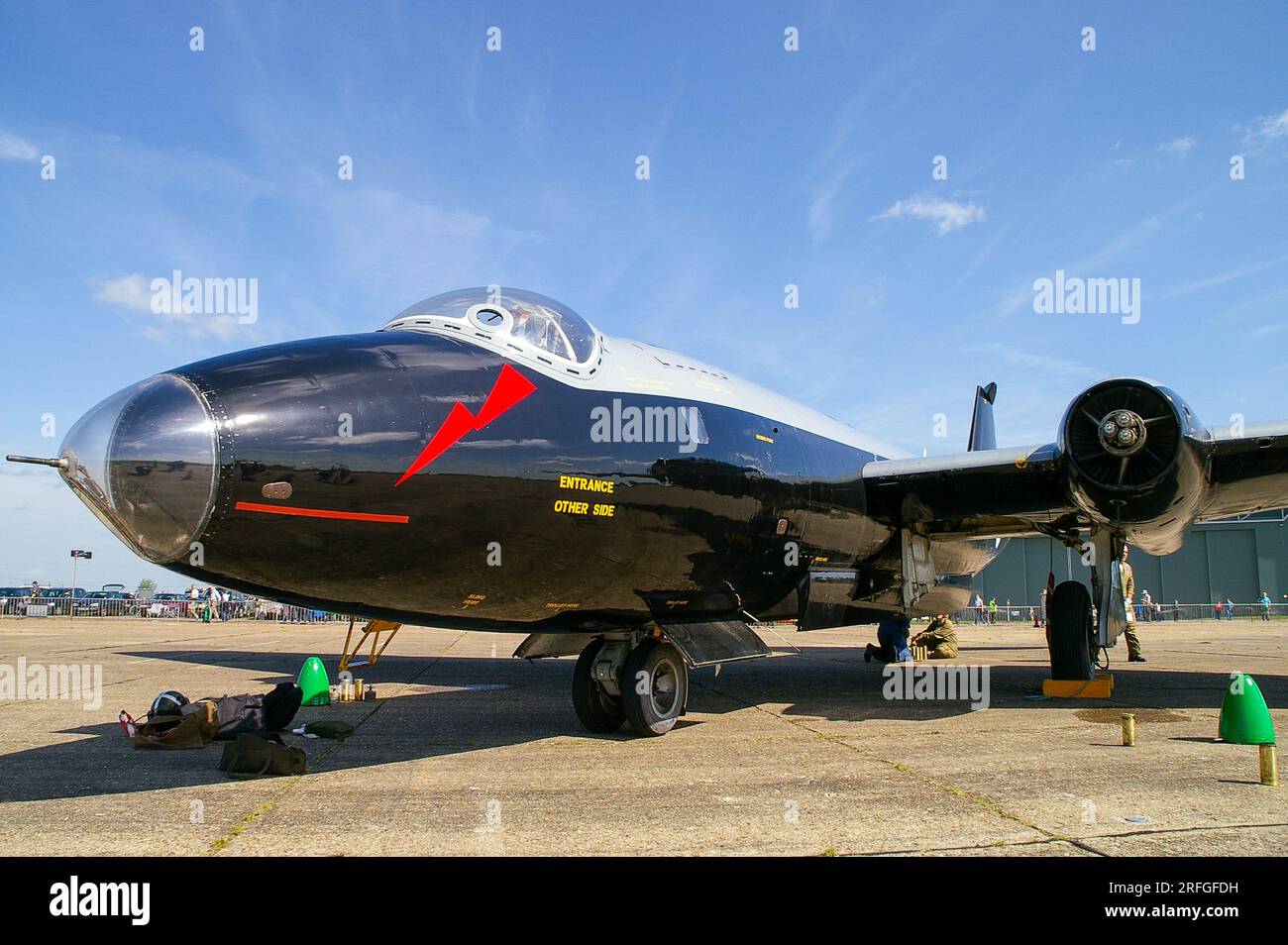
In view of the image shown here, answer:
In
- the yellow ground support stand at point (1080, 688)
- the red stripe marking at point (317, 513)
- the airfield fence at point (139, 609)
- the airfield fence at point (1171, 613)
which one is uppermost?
the red stripe marking at point (317, 513)

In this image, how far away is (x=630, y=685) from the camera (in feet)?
28.2

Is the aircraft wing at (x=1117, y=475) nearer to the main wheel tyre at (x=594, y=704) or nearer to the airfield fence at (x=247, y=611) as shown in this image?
the main wheel tyre at (x=594, y=704)

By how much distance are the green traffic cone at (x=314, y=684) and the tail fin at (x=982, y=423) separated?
15986 millimetres

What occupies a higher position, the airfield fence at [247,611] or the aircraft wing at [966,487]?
the aircraft wing at [966,487]

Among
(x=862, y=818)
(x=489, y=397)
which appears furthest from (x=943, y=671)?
(x=489, y=397)

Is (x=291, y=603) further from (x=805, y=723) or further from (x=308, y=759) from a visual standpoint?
(x=805, y=723)

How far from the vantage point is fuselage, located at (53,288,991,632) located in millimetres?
5238

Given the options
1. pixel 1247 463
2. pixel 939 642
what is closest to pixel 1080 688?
pixel 1247 463

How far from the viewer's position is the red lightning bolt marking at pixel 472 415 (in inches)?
238

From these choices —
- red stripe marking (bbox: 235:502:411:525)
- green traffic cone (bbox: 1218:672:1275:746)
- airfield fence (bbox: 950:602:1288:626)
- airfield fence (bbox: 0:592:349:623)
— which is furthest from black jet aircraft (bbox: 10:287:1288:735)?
airfield fence (bbox: 0:592:349:623)

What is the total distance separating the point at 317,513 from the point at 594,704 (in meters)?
4.27

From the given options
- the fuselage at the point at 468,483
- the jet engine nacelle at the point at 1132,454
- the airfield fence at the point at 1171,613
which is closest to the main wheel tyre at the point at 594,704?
the fuselage at the point at 468,483

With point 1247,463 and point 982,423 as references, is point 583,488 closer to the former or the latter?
point 1247,463
